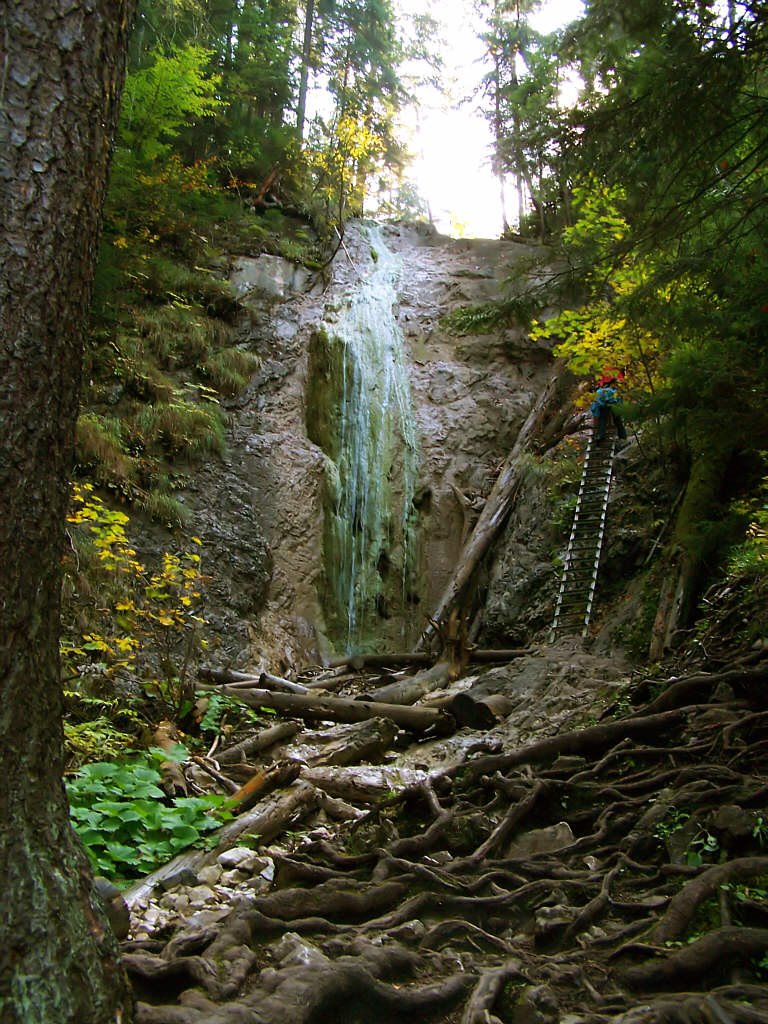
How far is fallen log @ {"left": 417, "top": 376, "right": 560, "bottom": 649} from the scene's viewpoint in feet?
41.7

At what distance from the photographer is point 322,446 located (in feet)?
47.4

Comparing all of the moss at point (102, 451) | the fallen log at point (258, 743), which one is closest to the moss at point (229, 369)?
the moss at point (102, 451)

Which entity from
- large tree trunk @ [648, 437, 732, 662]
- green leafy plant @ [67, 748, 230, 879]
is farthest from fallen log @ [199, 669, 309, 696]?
large tree trunk @ [648, 437, 732, 662]

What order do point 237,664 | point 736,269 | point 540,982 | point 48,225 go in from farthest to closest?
point 237,664 < point 736,269 < point 540,982 < point 48,225

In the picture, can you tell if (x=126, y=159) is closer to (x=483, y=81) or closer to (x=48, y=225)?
(x=48, y=225)

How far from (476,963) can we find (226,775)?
339cm

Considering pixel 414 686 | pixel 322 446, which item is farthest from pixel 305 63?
pixel 414 686

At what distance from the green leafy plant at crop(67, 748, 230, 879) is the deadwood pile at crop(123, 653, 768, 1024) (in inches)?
7.2

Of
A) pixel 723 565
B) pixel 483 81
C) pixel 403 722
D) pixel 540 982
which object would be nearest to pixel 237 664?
pixel 403 722

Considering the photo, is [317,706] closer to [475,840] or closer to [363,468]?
[475,840]

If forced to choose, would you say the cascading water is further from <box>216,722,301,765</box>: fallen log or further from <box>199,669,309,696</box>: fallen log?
<box>216,722,301,765</box>: fallen log

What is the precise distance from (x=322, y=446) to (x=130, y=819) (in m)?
10.9

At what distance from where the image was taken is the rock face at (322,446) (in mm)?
11609

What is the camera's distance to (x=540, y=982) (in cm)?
254
